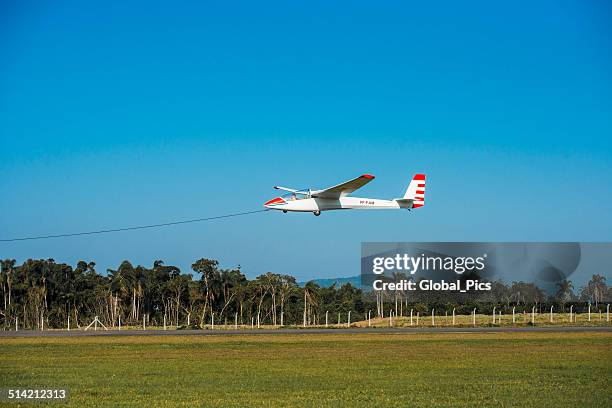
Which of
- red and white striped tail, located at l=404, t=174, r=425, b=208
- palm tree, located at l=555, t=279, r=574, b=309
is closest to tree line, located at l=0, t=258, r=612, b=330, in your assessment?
palm tree, located at l=555, t=279, r=574, b=309

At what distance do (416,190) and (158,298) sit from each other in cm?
6912

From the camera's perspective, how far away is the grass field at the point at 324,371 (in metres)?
24.4

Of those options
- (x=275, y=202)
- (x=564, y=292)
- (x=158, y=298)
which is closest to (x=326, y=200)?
(x=275, y=202)

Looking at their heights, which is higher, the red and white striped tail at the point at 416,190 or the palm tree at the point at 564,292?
the red and white striped tail at the point at 416,190

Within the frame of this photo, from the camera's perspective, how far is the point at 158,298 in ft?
327

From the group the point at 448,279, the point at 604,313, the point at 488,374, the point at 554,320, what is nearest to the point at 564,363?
the point at 488,374

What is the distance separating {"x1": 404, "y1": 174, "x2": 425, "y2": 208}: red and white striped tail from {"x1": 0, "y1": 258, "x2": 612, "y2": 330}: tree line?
55567 mm

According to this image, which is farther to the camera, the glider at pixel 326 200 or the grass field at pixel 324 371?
the glider at pixel 326 200

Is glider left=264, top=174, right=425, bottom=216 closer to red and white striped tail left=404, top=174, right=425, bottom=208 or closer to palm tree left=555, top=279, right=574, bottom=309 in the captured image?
red and white striped tail left=404, top=174, right=425, bottom=208

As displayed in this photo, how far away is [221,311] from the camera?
317 ft

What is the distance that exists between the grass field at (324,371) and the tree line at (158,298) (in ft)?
140

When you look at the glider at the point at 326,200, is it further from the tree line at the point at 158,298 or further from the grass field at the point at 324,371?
the tree line at the point at 158,298

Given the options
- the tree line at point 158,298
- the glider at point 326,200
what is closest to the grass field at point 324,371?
the glider at point 326,200

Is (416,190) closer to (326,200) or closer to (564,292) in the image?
(326,200)
